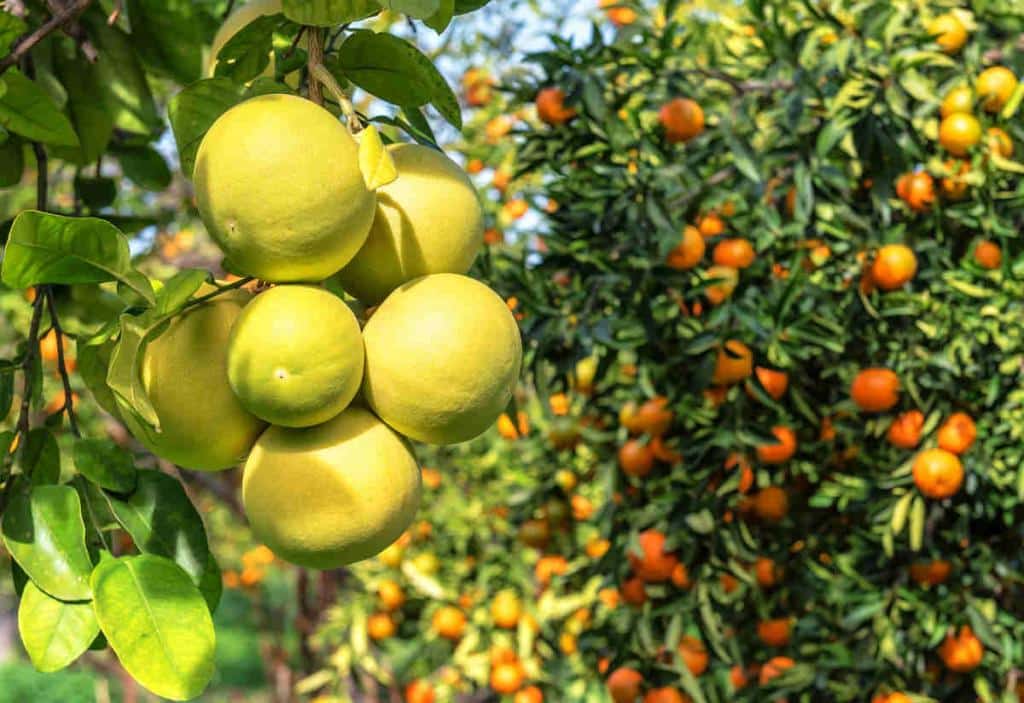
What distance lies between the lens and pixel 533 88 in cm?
165

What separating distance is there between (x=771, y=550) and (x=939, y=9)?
0.88 metres

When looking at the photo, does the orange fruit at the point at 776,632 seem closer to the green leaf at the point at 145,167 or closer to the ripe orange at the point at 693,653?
the ripe orange at the point at 693,653

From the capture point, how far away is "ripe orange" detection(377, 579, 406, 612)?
8.50 feet

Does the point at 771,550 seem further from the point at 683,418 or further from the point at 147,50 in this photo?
the point at 147,50

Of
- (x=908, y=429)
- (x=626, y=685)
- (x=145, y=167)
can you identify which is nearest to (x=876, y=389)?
(x=908, y=429)

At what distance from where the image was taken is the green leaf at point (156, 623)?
546 mm

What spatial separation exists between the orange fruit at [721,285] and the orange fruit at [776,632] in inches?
22.6

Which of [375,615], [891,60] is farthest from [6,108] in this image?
[375,615]

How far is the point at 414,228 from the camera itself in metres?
0.58

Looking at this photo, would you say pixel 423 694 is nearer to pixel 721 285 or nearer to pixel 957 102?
pixel 721 285

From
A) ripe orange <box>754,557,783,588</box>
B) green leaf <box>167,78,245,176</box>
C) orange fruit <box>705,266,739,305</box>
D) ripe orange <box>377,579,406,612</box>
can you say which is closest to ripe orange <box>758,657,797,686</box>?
ripe orange <box>754,557,783,588</box>

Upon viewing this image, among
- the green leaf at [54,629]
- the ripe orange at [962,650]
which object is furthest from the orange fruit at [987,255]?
the green leaf at [54,629]

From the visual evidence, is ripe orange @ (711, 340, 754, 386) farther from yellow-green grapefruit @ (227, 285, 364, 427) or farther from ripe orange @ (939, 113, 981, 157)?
yellow-green grapefruit @ (227, 285, 364, 427)

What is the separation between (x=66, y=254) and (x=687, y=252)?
1.02 metres
